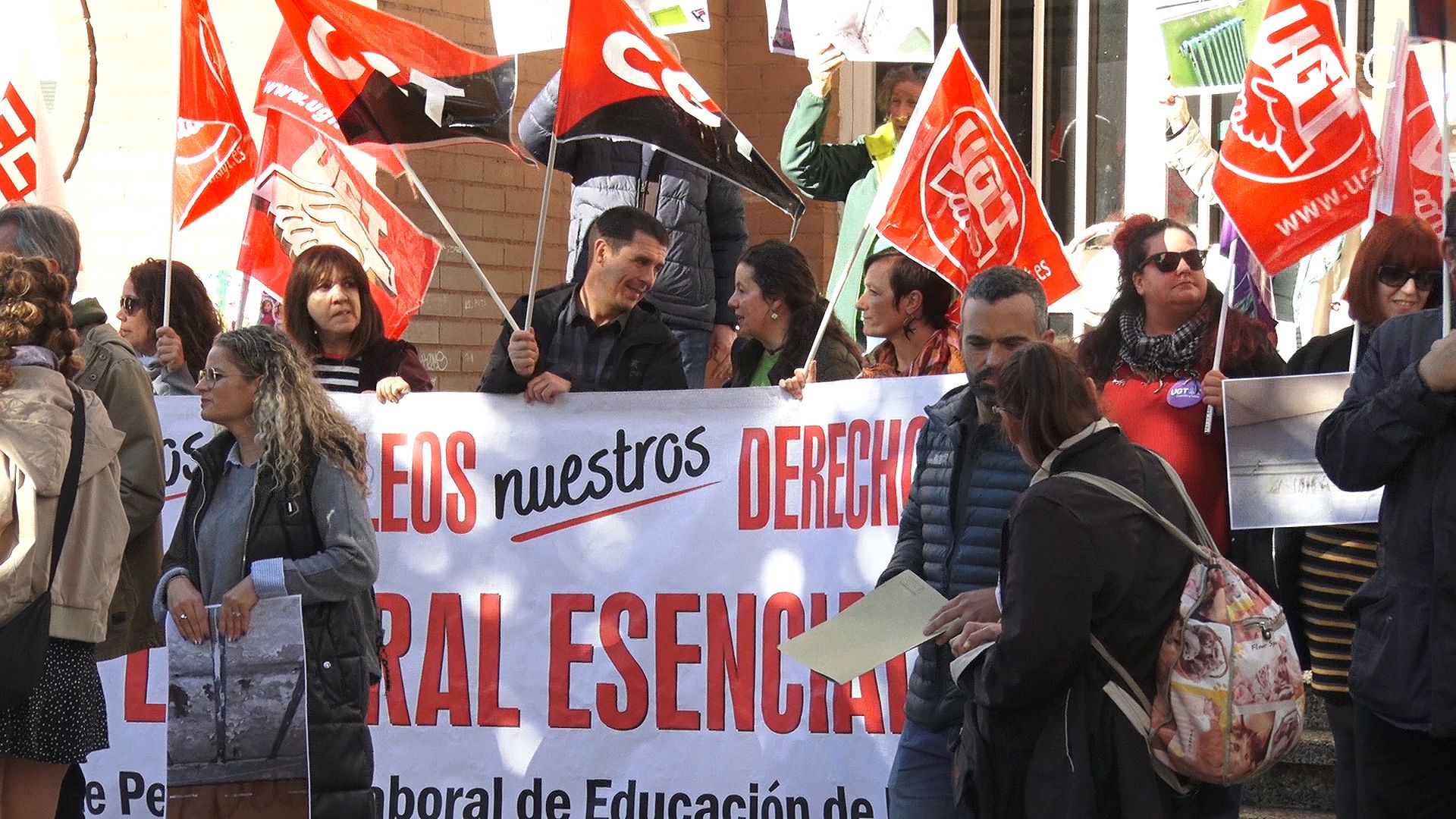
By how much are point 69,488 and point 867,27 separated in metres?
3.18

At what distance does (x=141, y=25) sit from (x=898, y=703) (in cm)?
566

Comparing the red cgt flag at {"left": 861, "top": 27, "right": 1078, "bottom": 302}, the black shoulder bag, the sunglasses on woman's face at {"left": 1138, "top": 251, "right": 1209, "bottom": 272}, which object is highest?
the red cgt flag at {"left": 861, "top": 27, "right": 1078, "bottom": 302}

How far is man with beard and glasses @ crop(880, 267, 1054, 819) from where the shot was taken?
14.9 feet

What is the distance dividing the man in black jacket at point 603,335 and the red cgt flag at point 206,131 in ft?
5.10

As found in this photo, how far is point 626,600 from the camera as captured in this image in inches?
245

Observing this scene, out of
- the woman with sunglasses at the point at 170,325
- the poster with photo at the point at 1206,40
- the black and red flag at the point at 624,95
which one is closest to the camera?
the poster with photo at the point at 1206,40

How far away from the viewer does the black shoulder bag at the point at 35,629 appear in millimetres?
4770

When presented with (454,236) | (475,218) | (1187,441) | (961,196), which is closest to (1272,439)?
(1187,441)

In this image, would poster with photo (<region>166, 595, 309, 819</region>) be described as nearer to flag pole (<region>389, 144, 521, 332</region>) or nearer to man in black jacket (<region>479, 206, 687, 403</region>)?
flag pole (<region>389, 144, 521, 332</region>)

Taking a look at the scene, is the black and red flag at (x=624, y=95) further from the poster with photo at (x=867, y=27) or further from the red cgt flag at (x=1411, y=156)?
the red cgt flag at (x=1411, y=156)

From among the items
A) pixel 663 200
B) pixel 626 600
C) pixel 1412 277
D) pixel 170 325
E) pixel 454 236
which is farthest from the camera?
pixel 663 200

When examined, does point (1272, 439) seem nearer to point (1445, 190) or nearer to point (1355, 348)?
point (1355, 348)

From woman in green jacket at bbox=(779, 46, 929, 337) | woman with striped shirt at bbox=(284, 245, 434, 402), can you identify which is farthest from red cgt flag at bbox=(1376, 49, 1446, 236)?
woman with striped shirt at bbox=(284, 245, 434, 402)

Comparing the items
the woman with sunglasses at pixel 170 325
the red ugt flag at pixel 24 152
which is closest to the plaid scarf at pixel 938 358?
the woman with sunglasses at pixel 170 325
